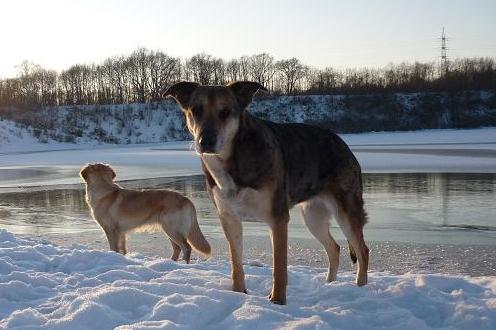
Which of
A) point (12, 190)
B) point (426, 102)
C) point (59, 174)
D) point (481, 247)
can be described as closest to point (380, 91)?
point (426, 102)

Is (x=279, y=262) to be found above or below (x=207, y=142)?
below

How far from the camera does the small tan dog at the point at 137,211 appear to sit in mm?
8531

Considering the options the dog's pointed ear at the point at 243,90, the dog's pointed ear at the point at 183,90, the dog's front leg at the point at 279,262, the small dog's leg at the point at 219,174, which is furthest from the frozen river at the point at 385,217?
the dog's pointed ear at the point at 183,90

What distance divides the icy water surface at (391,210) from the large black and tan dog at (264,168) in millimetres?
3661

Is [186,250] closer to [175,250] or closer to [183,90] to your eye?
[175,250]

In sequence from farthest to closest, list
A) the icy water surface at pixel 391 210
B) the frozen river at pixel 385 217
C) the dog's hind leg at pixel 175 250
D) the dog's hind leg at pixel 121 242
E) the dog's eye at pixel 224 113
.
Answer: the icy water surface at pixel 391 210 → the dog's hind leg at pixel 121 242 → the dog's hind leg at pixel 175 250 → the frozen river at pixel 385 217 → the dog's eye at pixel 224 113

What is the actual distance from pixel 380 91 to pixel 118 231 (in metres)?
72.4

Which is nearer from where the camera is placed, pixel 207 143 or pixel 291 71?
pixel 207 143

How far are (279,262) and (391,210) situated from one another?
730 cm

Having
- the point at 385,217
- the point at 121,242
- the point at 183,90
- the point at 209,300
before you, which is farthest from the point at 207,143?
the point at 385,217

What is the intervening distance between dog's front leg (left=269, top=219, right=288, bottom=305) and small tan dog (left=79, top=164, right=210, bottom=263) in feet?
10.8

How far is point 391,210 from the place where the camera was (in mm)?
11961

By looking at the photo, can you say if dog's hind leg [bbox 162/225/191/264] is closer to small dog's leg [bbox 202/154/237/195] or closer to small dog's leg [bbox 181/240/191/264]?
small dog's leg [bbox 181/240/191/264]

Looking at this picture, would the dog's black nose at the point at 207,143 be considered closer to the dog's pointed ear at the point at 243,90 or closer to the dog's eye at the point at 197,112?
the dog's eye at the point at 197,112
